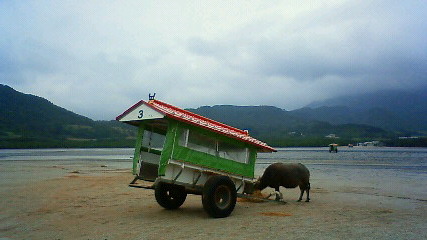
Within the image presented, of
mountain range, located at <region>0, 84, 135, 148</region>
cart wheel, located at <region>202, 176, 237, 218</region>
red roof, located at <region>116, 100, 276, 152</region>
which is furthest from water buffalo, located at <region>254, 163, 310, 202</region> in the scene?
mountain range, located at <region>0, 84, 135, 148</region>

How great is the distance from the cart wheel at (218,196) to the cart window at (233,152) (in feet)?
3.44

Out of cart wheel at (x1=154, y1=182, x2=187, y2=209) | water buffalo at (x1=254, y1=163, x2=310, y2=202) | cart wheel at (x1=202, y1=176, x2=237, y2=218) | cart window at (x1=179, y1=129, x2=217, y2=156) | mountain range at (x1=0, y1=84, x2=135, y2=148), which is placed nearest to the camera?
cart wheel at (x1=202, y1=176, x2=237, y2=218)

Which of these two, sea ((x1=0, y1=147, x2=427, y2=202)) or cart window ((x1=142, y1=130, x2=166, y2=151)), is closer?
cart window ((x1=142, y1=130, x2=166, y2=151))

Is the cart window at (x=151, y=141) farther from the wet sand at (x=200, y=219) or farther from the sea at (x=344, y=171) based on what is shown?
the sea at (x=344, y=171)

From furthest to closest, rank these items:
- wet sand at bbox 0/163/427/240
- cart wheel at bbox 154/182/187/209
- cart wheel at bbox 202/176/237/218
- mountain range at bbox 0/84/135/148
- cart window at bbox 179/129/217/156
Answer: mountain range at bbox 0/84/135/148 < cart wheel at bbox 154/182/187/209 < cart window at bbox 179/129/217/156 < cart wheel at bbox 202/176/237/218 < wet sand at bbox 0/163/427/240

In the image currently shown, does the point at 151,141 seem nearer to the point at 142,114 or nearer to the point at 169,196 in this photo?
the point at 142,114

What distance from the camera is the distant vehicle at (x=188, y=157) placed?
400 inches

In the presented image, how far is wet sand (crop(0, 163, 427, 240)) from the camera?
873 centimetres

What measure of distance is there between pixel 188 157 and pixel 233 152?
2.07 meters

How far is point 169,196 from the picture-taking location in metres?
12.5

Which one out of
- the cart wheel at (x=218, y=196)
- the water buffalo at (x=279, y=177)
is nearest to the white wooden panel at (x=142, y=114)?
the cart wheel at (x=218, y=196)

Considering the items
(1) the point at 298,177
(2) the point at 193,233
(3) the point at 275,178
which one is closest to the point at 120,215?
(2) the point at 193,233

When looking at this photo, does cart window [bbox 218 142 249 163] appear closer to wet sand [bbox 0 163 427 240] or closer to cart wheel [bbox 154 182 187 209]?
wet sand [bbox 0 163 427 240]

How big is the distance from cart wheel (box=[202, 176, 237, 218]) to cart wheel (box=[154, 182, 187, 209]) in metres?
1.67
